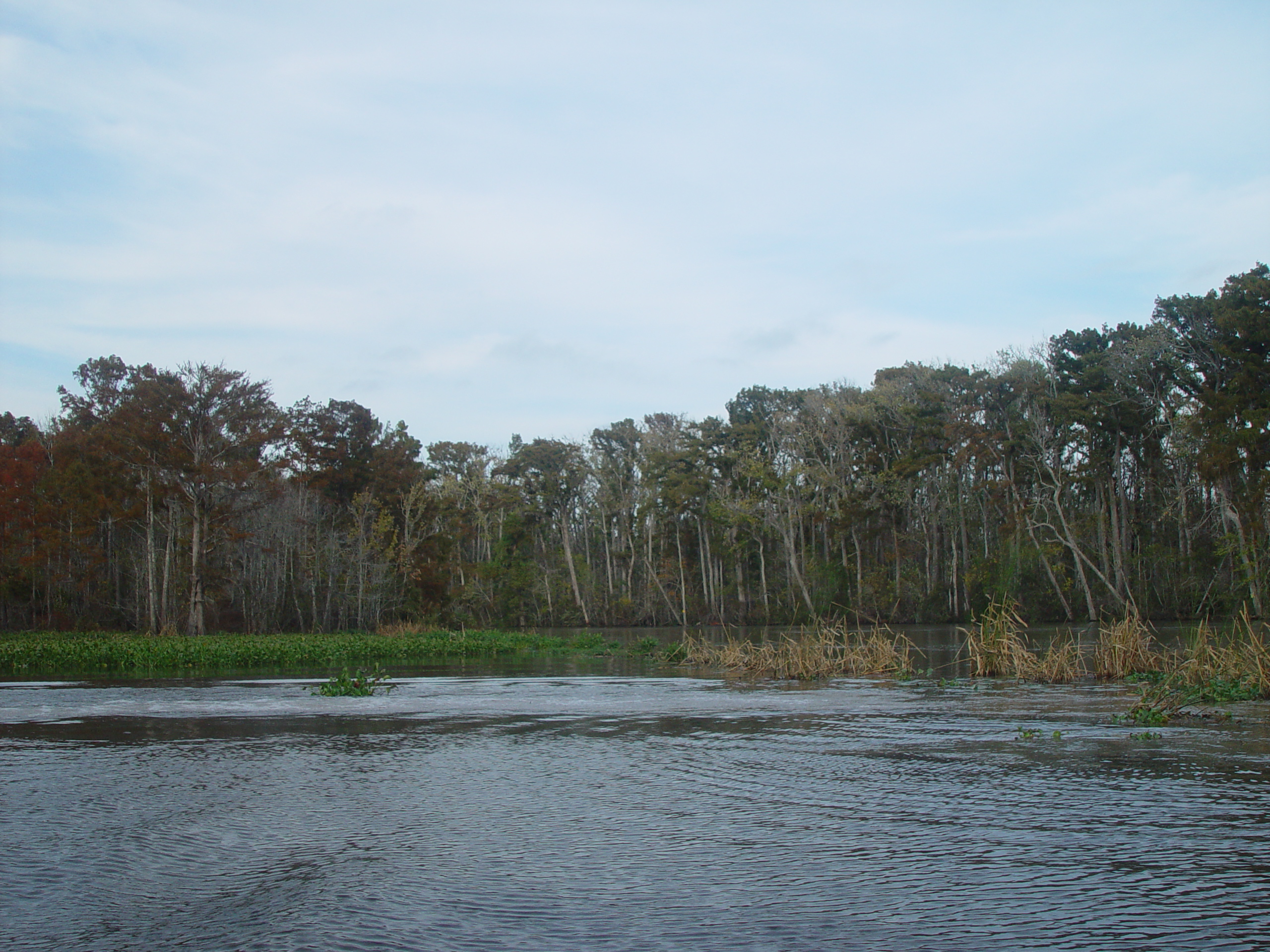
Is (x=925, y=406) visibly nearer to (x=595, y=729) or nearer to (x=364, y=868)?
(x=595, y=729)

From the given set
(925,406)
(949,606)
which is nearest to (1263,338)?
(925,406)

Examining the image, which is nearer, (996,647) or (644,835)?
(644,835)

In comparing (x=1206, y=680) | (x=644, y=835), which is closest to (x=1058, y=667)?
(x=1206, y=680)

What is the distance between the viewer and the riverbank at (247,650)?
2573 cm

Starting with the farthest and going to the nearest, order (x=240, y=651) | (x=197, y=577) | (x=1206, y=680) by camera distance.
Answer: (x=197, y=577) → (x=240, y=651) → (x=1206, y=680)

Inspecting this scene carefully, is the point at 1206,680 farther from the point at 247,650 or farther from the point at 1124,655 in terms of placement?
the point at 247,650

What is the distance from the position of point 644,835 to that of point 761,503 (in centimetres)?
5370

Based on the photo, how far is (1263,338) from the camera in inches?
1421

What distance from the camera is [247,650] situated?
27.9m

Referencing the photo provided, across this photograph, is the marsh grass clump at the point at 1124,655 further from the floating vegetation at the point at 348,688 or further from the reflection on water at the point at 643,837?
the floating vegetation at the point at 348,688

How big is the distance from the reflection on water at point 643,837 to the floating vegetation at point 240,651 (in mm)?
15550

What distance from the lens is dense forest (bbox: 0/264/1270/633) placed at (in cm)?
3791

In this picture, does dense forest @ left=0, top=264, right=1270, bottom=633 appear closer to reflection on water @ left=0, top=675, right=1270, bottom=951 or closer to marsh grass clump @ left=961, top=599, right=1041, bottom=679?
marsh grass clump @ left=961, top=599, right=1041, bottom=679

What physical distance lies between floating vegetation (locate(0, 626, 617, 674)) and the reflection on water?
15.5 m
